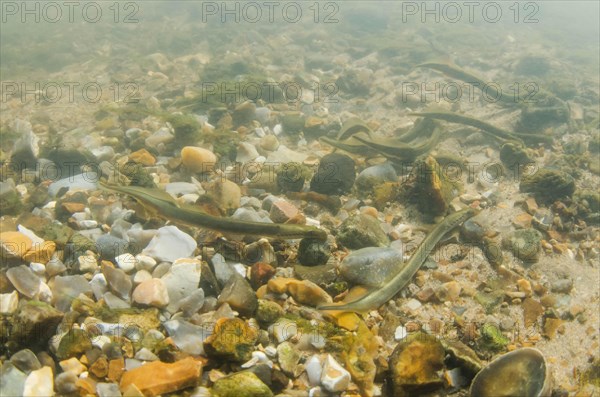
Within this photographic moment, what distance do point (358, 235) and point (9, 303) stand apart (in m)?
3.10

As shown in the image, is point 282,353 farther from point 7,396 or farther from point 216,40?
point 216,40

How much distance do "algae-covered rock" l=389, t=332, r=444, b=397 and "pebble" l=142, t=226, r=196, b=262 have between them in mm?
2089

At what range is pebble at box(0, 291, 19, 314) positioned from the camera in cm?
289

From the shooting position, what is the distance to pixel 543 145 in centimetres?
775

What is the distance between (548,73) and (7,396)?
17772 mm

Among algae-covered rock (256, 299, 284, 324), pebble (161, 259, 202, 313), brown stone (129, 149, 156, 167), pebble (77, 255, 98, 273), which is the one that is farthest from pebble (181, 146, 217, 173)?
algae-covered rock (256, 299, 284, 324)

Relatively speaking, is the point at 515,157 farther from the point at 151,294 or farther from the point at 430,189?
the point at 151,294

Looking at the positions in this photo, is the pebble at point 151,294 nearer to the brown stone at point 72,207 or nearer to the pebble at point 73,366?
the pebble at point 73,366

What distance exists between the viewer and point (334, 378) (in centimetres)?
266

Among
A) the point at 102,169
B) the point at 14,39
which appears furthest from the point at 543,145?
the point at 14,39

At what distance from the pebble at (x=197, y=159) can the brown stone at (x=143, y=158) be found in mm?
577

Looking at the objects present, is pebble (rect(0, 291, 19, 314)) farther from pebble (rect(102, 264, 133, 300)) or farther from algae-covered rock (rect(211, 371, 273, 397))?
algae-covered rock (rect(211, 371, 273, 397))

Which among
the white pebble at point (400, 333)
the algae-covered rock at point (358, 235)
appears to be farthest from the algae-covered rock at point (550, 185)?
the white pebble at point (400, 333)

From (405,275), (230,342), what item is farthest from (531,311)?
(230,342)
